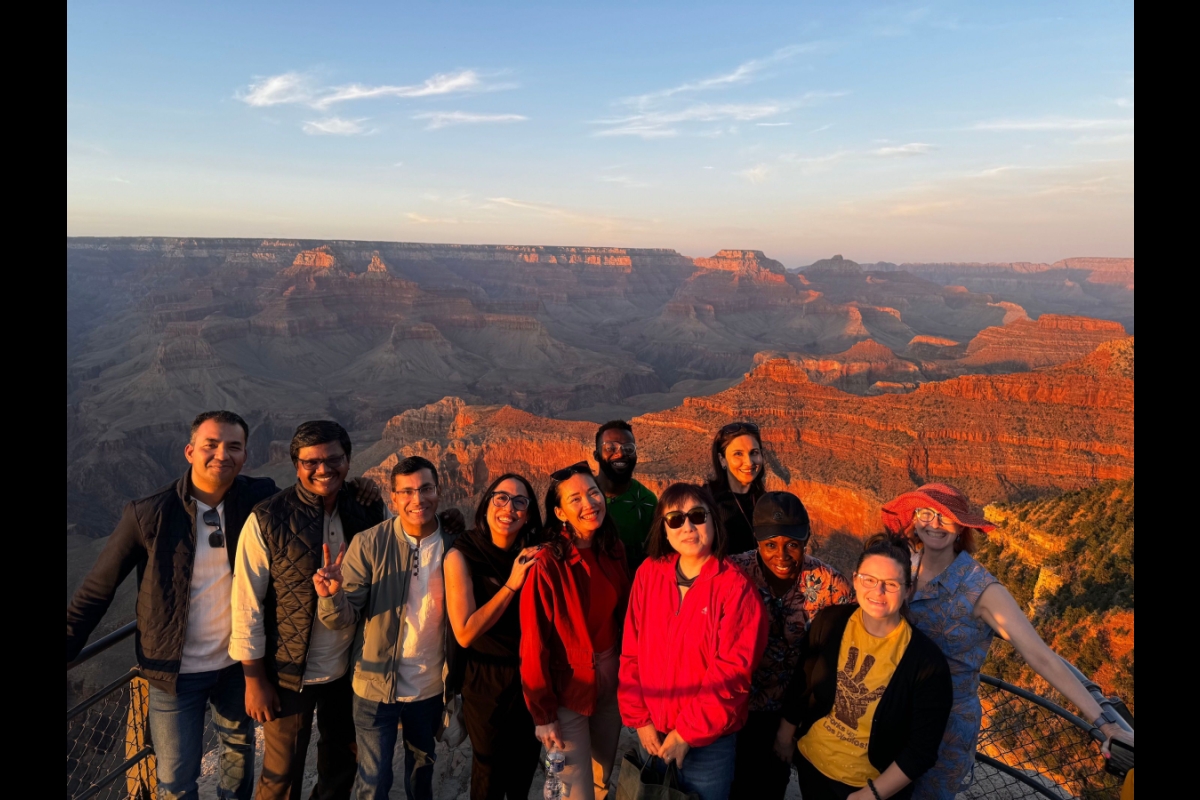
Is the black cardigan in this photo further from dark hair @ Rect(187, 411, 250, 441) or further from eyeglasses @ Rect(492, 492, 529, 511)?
dark hair @ Rect(187, 411, 250, 441)

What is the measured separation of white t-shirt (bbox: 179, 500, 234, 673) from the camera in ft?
14.8

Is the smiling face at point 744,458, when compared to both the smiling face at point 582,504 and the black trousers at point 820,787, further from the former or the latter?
the black trousers at point 820,787

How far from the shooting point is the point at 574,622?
4.12m

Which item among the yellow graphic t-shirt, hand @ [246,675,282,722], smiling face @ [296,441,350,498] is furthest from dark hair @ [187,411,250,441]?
the yellow graphic t-shirt

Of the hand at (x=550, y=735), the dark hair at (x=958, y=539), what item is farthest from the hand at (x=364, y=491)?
the dark hair at (x=958, y=539)

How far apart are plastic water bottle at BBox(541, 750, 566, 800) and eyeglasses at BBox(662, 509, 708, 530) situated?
1793 millimetres

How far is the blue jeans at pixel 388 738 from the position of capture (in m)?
4.51

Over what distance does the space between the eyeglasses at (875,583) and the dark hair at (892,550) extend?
0.06 m

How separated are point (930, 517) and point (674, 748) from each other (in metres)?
2.09

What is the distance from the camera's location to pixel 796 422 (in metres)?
40.5

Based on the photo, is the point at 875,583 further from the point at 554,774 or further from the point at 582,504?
the point at 554,774
